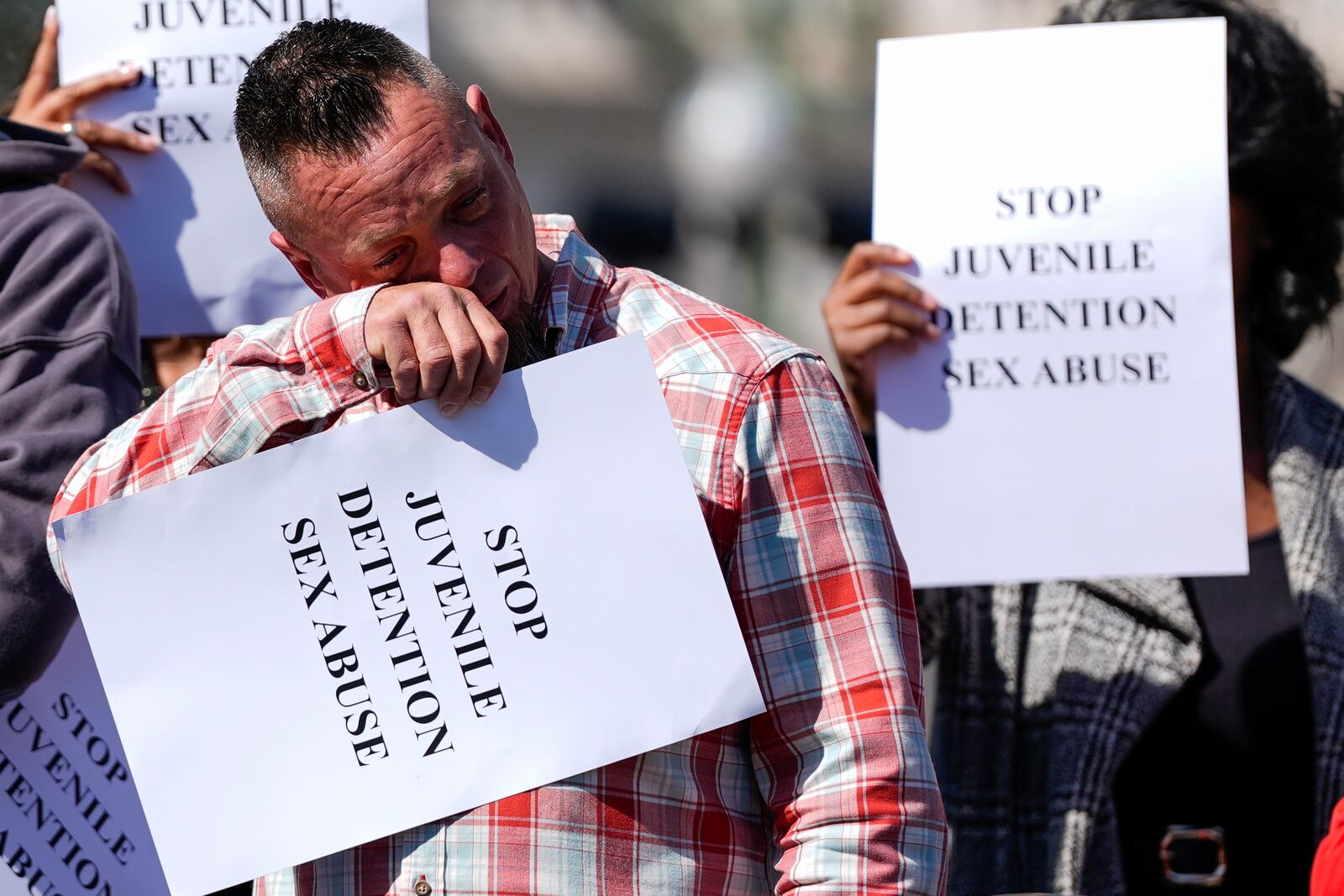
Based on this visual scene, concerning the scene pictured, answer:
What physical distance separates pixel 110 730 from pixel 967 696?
4.08 feet

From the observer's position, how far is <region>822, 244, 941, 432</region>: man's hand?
2182 mm

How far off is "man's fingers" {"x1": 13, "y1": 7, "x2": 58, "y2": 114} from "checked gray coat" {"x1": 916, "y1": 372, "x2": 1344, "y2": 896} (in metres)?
1.52

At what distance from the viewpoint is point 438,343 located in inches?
51.9

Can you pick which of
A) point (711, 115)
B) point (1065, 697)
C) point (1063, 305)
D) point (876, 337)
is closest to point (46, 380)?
point (876, 337)

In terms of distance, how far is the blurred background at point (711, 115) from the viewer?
332 centimetres

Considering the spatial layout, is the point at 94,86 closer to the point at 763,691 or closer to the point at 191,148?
the point at 191,148

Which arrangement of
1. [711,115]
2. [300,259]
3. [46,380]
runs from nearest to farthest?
1. [300,259]
2. [46,380]
3. [711,115]

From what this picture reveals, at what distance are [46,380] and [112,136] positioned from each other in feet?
1.72

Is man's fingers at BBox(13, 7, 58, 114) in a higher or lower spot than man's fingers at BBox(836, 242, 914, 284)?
higher

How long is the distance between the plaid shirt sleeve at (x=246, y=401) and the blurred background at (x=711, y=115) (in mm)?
1863

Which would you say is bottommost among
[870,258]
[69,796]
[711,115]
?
[69,796]

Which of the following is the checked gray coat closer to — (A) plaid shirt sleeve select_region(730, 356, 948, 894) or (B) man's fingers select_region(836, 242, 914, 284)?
(B) man's fingers select_region(836, 242, 914, 284)

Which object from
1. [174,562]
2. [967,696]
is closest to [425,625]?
[174,562]

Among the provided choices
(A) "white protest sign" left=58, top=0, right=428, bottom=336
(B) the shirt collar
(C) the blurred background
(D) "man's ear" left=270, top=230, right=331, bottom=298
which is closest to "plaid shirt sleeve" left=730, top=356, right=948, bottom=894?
(B) the shirt collar
